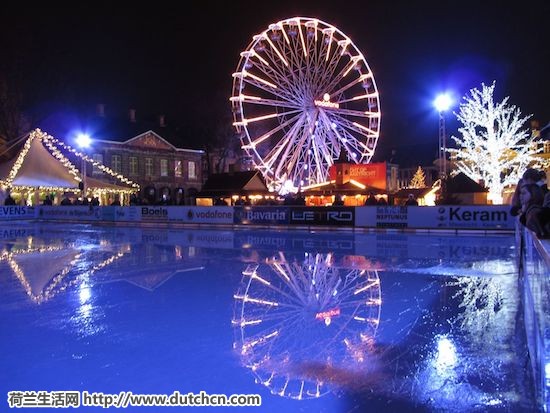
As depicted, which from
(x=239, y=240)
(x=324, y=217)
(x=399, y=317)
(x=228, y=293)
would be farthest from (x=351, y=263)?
(x=324, y=217)

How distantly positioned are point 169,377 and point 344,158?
2624 cm

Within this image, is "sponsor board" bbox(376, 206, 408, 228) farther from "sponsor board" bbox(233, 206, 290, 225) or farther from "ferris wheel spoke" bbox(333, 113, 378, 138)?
"ferris wheel spoke" bbox(333, 113, 378, 138)

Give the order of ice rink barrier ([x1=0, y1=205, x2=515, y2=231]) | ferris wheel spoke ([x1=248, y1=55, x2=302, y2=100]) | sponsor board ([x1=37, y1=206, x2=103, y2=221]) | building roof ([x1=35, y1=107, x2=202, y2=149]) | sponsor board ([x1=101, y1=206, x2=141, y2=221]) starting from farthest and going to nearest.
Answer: building roof ([x1=35, y1=107, x2=202, y2=149]), sponsor board ([x1=37, y1=206, x2=103, y2=221]), sponsor board ([x1=101, y1=206, x2=141, y2=221]), ferris wheel spoke ([x1=248, y1=55, x2=302, y2=100]), ice rink barrier ([x1=0, y1=205, x2=515, y2=231])

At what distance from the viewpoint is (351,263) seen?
11.8m

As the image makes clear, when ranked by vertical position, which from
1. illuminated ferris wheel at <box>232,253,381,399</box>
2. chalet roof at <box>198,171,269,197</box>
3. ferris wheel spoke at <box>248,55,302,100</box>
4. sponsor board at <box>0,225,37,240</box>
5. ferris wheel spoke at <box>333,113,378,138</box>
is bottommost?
illuminated ferris wheel at <box>232,253,381,399</box>

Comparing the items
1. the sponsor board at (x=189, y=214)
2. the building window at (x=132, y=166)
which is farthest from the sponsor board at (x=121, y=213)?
the building window at (x=132, y=166)

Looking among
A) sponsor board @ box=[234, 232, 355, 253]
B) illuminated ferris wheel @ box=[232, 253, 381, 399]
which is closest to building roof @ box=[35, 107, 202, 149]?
sponsor board @ box=[234, 232, 355, 253]

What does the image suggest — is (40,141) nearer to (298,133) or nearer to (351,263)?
(298,133)

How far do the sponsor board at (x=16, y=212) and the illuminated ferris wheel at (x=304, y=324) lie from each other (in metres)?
27.5

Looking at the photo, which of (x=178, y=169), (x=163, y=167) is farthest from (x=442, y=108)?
(x=178, y=169)

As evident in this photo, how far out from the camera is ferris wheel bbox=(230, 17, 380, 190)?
28.5 meters

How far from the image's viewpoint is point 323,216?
23.4 m

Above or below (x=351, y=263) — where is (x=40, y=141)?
above

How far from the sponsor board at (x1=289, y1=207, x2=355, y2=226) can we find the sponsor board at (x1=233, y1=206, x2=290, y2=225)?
1.43 feet
